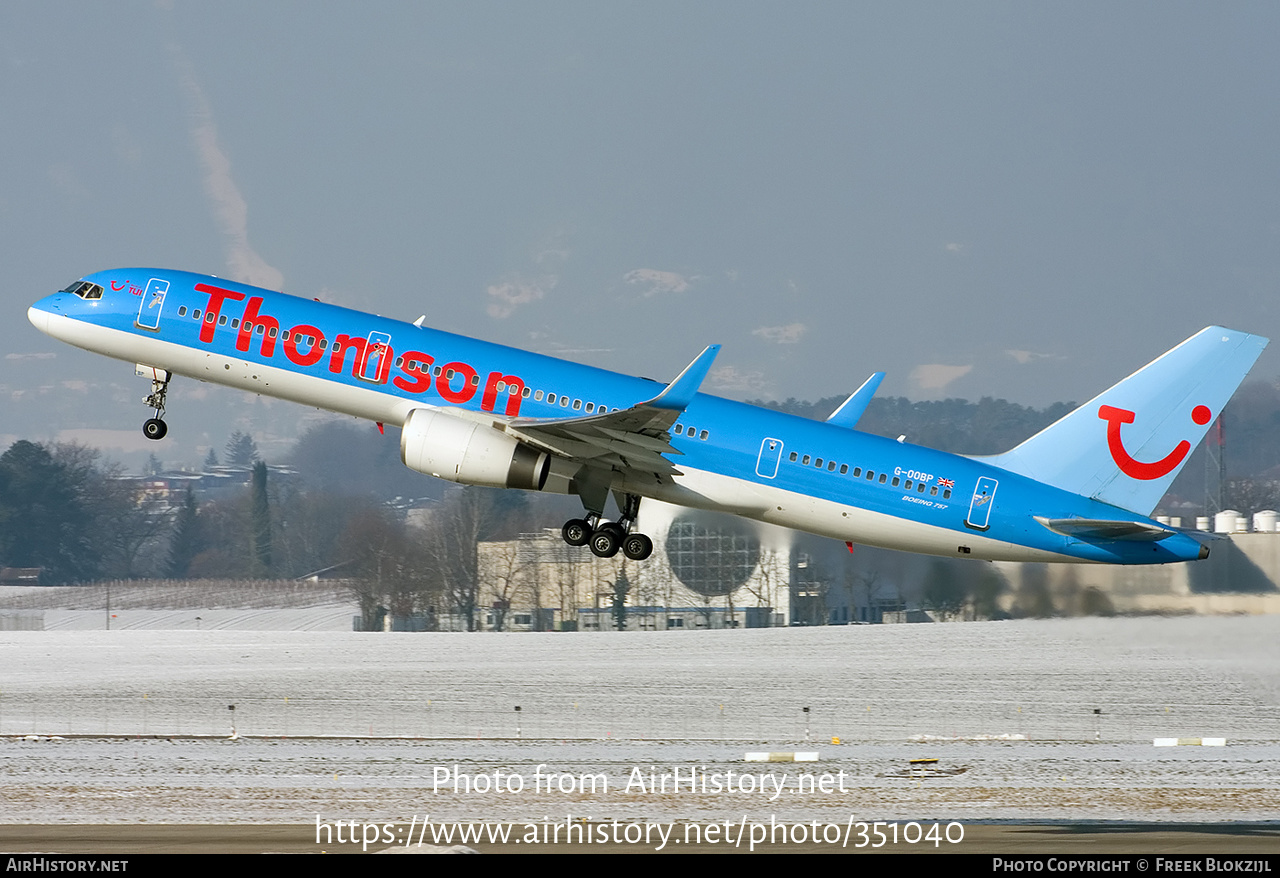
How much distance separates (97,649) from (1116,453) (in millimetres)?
55044

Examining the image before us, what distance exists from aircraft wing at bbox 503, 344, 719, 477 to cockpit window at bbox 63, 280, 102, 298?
11.5 m

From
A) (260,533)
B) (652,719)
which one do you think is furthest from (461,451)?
(260,533)

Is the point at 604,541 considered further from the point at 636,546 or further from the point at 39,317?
the point at 39,317

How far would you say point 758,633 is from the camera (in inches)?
2665

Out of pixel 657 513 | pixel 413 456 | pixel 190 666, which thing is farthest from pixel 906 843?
pixel 190 666

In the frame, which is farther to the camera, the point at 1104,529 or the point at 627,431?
the point at 1104,529

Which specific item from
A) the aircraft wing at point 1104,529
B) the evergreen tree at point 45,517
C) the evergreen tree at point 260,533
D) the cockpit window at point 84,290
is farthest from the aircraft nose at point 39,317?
the evergreen tree at point 45,517

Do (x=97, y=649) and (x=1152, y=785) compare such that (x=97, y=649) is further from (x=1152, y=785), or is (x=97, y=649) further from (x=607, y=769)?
(x=1152, y=785)

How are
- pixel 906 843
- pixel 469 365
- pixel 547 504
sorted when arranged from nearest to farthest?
pixel 906 843 < pixel 469 365 < pixel 547 504

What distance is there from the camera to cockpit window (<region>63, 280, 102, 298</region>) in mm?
37500

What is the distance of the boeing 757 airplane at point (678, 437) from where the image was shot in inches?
1362

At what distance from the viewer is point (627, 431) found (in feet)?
110

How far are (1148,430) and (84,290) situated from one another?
26.6m

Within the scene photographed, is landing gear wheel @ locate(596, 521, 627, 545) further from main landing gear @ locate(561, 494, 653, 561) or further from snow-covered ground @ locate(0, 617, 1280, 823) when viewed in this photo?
snow-covered ground @ locate(0, 617, 1280, 823)
